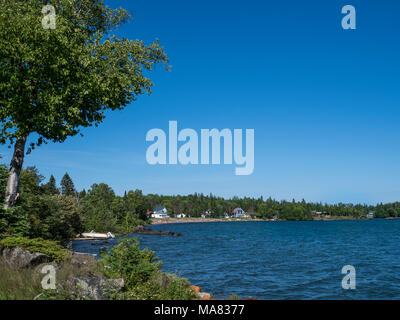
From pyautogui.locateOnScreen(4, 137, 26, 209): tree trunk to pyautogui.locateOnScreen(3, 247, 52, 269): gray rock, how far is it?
160 inches

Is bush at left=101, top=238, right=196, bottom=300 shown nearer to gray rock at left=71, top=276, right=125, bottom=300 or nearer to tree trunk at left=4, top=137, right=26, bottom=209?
gray rock at left=71, top=276, right=125, bottom=300

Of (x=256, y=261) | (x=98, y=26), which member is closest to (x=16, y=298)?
(x=98, y=26)

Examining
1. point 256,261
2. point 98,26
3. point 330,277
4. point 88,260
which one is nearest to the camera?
point 88,260

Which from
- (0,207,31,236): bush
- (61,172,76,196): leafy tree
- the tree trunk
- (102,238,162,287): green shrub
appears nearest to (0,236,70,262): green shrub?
(0,207,31,236): bush

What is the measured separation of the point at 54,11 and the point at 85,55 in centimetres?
277

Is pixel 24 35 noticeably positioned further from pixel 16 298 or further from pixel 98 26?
pixel 16 298

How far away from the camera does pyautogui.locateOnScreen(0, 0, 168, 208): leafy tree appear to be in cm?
1526

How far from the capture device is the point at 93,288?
10.1 metres
